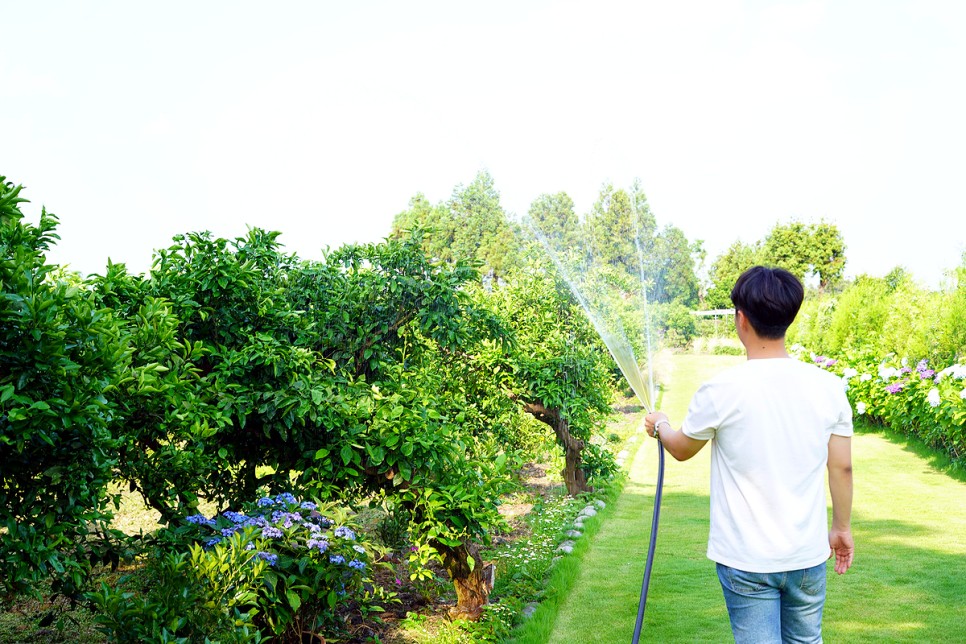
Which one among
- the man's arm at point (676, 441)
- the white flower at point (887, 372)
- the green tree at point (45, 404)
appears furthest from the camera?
the white flower at point (887, 372)

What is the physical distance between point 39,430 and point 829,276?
4028 centimetres

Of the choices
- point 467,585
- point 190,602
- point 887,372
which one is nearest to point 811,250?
point 887,372

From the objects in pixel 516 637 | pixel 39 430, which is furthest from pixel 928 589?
pixel 39 430

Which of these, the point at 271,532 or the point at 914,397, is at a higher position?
the point at 914,397

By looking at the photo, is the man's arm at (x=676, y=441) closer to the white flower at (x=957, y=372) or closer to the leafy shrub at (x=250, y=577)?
the leafy shrub at (x=250, y=577)

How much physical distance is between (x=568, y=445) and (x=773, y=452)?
19.1 feet

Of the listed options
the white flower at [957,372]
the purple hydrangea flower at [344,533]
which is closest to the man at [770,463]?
the purple hydrangea flower at [344,533]

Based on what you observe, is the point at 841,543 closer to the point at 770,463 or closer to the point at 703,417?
the point at 770,463

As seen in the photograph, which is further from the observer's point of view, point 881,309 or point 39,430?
point 881,309

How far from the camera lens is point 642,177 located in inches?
182

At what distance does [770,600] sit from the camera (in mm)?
2451

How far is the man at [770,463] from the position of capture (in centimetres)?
240

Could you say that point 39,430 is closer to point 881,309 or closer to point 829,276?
point 881,309

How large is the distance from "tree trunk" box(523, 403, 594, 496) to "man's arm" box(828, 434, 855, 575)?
4.68 meters
